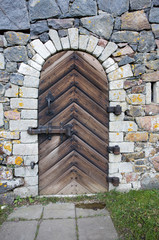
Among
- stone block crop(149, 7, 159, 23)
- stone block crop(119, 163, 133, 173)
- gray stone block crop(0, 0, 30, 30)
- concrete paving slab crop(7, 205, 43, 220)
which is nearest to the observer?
concrete paving slab crop(7, 205, 43, 220)

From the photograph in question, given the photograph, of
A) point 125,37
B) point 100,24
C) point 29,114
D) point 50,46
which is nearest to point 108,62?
point 125,37

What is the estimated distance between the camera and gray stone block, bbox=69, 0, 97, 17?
276cm

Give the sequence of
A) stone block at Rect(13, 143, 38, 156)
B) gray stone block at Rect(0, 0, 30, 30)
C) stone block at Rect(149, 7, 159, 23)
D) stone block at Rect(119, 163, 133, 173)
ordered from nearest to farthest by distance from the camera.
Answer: gray stone block at Rect(0, 0, 30, 30), stone block at Rect(13, 143, 38, 156), stone block at Rect(149, 7, 159, 23), stone block at Rect(119, 163, 133, 173)

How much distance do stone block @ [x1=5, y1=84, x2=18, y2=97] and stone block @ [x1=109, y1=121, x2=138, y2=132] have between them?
1634mm

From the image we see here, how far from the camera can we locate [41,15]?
8.93 ft

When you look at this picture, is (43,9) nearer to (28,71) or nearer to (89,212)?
(28,71)

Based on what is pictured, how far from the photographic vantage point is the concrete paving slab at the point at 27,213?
2421 millimetres

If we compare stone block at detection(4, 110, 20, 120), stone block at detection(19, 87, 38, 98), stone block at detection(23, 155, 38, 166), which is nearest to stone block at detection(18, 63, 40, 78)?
stone block at detection(19, 87, 38, 98)

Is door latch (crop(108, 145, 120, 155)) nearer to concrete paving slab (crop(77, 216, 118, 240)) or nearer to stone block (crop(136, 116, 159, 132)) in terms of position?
stone block (crop(136, 116, 159, 132))

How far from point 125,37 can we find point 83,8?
2.68 feet

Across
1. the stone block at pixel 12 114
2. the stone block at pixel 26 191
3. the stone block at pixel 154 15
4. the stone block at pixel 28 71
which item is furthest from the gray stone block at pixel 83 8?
the stone block at pixel 26 191

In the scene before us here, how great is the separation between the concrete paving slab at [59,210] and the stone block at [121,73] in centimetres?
215

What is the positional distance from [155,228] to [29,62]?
289 cm

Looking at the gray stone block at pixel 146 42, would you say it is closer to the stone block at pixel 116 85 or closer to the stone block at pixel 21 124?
the stone block at pixel 116 85
